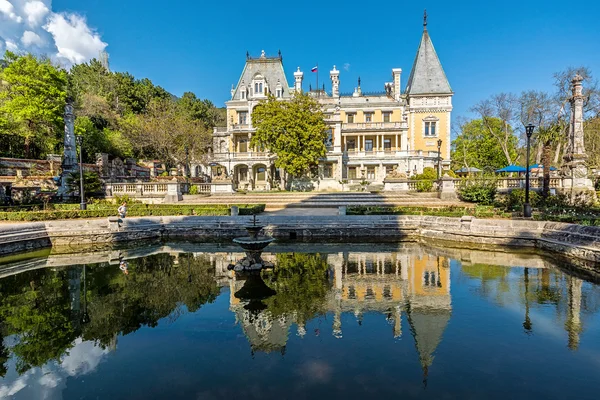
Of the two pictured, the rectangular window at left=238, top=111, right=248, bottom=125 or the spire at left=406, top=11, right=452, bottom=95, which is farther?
the rectangular window at left=238, top=111, right=248, bottom=125

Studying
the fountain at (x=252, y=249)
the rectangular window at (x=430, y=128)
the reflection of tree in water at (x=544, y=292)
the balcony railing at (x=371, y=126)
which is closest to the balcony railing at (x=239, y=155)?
the balcony railing at (x=371, y=126)

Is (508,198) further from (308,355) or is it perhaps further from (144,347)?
(144,347)

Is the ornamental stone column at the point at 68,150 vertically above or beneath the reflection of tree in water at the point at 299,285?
above

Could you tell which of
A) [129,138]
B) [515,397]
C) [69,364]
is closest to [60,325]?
[69,364]

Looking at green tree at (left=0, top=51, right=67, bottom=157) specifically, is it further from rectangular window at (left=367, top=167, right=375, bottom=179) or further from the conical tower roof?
the conical tower roof

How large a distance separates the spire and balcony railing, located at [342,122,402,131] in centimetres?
513

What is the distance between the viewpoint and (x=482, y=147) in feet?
198

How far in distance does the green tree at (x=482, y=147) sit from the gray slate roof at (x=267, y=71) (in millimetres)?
31394

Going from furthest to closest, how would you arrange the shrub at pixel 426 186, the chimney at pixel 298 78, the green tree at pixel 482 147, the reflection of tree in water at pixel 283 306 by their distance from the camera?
the green tree at pixel 482 147 < the chimney at pixel 298 78 < the shrub at pixel 426 186 < the reflection of tree in water at pixel 283 306

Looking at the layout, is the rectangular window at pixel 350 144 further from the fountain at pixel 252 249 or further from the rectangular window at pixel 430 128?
the fountain at pixel 252 249

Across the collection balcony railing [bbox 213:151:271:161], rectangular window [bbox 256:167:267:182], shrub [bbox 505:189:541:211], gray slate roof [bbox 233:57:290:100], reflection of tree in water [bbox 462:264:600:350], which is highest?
gray slate roof [bbox 233:57:290:100]

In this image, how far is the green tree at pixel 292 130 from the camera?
38.8 metres

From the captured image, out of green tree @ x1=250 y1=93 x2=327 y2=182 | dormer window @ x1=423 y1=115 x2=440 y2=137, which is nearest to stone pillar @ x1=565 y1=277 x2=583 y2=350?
green tree @ x1=250 y1=93 x2=327 y2=182

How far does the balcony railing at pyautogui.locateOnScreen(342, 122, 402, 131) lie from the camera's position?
49750mm
